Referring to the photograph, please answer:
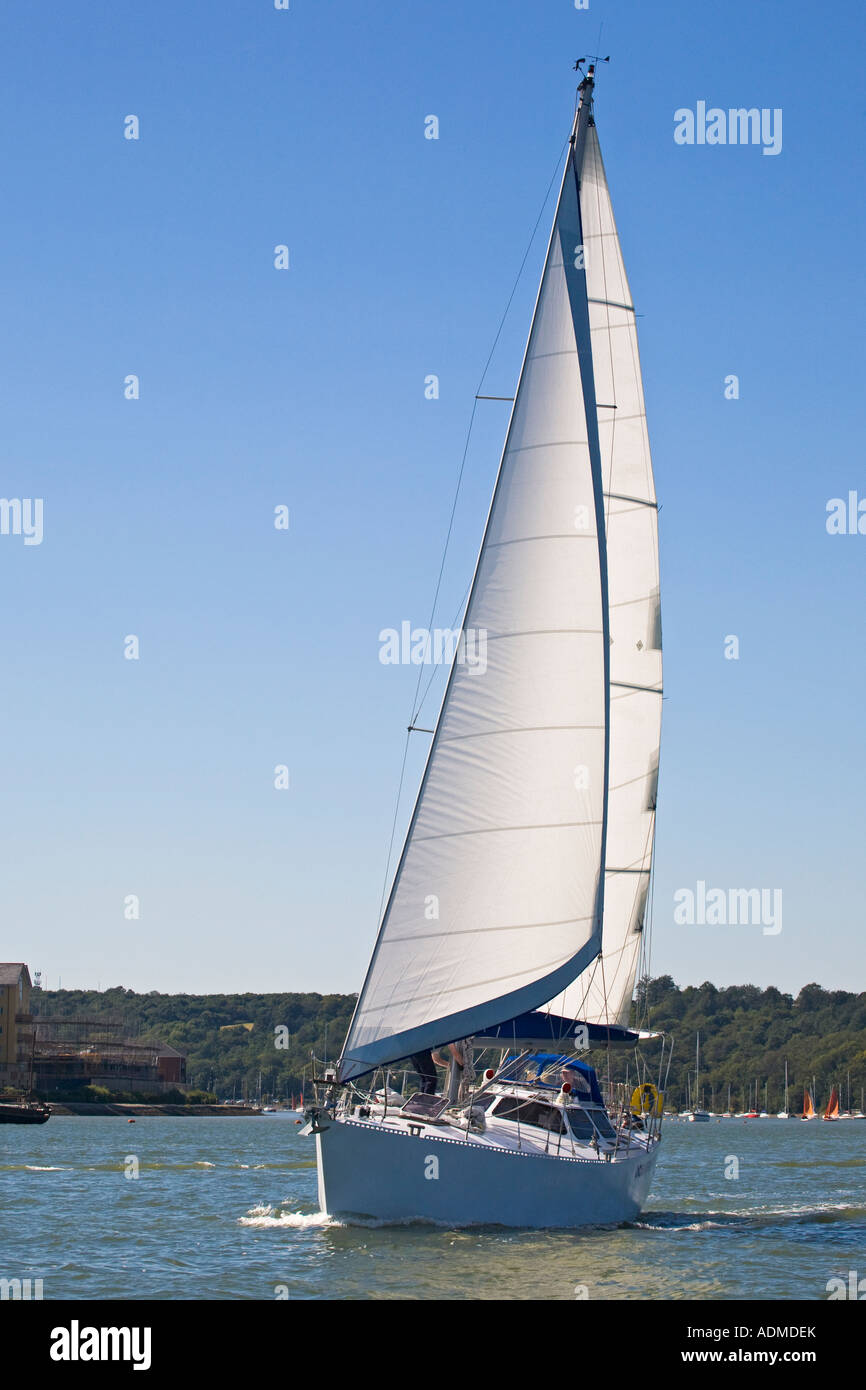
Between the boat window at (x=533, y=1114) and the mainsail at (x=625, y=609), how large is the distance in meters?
8.30

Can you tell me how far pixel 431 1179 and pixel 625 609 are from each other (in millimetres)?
16623

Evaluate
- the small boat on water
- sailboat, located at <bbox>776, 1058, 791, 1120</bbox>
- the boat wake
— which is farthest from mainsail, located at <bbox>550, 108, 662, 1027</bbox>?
sailboat, located at <bbox>776, 1058, 791, 1120</bbox>

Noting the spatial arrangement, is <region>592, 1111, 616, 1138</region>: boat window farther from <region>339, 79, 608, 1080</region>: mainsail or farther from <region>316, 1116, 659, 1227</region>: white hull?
<region>339, 79, 608, 1080</region>: mainsail

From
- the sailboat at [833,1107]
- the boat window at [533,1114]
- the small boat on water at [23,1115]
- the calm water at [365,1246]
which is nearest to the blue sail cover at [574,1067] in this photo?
the boat window at [533,1114]

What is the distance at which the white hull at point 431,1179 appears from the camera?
80.8 ft

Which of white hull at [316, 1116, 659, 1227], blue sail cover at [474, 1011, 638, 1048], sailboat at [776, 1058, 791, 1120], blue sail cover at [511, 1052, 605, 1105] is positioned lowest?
sailboat at [776, 1058, 791, 1120]

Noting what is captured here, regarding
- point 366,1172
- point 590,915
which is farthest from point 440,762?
point 366,1172

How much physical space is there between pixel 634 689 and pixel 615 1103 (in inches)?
389

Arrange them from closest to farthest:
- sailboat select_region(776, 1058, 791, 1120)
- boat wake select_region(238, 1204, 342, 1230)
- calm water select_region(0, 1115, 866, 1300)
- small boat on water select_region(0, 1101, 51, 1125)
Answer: calm water select_region(0, 1115, 866, 1300), boat wake select_region(238, 1204, 342, 1230), small boat on water select_region(0, 1101, 51, 1125), sailboat select_region(776, 1058, 791, 1120)

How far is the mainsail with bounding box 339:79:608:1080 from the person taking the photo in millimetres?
26188

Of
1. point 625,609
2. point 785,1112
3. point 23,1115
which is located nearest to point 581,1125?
point 625,609

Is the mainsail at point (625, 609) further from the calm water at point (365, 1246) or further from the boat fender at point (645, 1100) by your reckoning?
the calm water at point (365, 1246)

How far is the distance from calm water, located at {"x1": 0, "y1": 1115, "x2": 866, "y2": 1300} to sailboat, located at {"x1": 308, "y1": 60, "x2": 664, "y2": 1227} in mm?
1062
